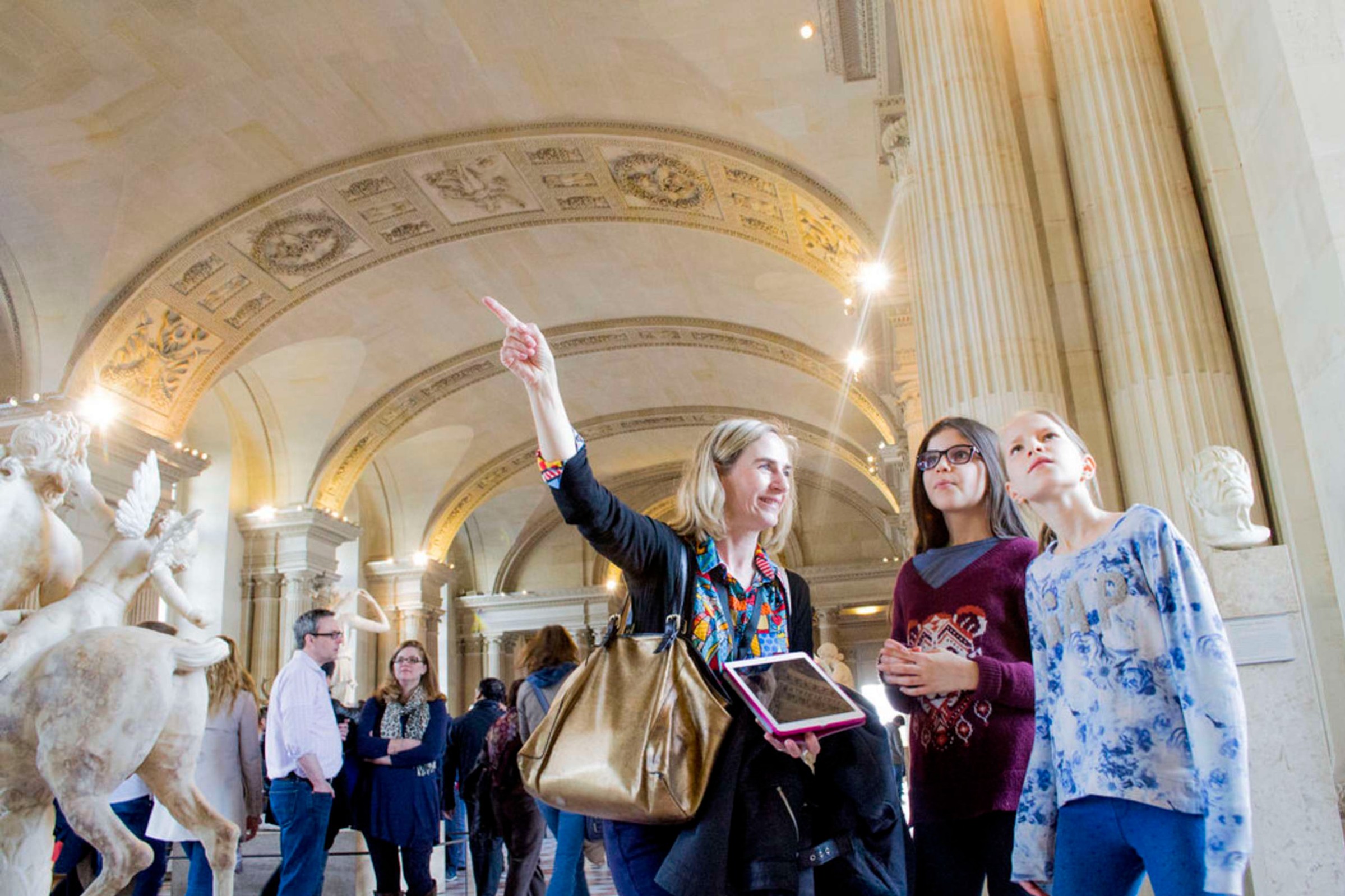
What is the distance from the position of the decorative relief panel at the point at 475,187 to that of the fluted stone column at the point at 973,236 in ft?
24.7

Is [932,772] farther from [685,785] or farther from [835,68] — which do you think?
[835,68]

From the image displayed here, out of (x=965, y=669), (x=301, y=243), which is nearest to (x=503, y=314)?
(x=965, y=669)

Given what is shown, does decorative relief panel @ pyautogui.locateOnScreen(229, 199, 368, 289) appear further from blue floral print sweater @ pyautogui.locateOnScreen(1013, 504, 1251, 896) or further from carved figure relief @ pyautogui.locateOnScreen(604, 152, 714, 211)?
blue floral print sweater @ pyautogui.locateOnScreen(1013, 504, 1251, 896)

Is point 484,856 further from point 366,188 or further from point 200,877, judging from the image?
point 366,188

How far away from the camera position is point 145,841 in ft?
15.1

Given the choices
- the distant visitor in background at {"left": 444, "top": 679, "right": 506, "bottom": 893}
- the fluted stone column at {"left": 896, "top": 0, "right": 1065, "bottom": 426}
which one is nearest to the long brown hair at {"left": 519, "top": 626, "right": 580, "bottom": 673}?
the distant visitor in background at {"left": 444, "top": 679, "right": 506, "bottom": 893}

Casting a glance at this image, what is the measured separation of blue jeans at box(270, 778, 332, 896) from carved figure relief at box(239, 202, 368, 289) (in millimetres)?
8875

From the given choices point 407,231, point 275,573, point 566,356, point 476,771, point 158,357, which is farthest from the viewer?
point 566,356

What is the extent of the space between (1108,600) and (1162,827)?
34 centimetres

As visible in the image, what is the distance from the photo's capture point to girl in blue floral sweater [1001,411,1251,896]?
1471mm

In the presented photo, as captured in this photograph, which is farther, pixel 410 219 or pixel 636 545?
pixel 410 219

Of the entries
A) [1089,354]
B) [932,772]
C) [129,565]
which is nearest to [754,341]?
[1089,354]

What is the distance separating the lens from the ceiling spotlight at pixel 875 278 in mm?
8430

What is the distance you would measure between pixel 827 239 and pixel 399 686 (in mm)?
7827
